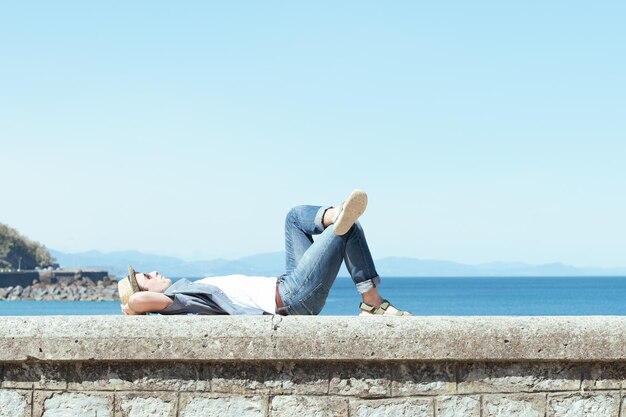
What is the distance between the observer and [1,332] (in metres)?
4.32

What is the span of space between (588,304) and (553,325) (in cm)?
8350

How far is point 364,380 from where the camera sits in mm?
4332

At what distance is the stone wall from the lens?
4254 millimetres

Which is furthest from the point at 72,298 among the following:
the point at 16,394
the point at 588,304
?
the point at 16,394

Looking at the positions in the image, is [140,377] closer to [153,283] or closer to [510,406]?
[153,283]

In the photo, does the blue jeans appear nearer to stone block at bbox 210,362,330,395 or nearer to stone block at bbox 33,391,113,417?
stone block at bbox 210,362,330,395

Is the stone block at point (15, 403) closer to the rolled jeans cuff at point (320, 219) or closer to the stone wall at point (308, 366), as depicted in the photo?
the stone wall at point (308, 366)

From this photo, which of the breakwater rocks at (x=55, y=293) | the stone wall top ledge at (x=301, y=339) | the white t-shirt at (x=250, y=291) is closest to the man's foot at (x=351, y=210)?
the white t-shirt at (x=250, y=291)

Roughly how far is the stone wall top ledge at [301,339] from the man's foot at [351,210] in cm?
87

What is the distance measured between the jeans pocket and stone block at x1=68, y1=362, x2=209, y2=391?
107 cm

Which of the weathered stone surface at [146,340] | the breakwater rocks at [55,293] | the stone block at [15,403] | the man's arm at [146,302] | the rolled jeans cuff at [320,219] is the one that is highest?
the rolled jeans cuff at [320,219]

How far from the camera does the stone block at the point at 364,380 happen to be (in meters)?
4.32

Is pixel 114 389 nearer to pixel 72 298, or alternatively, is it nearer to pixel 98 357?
pixel 98 357

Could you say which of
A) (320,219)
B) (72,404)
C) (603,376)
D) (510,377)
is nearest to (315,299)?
(320,219)
